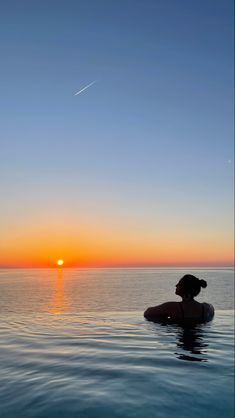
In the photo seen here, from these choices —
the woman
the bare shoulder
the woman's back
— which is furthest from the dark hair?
the bare shoulder

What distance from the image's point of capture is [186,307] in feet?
44.0

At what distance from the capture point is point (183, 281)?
13.1 m

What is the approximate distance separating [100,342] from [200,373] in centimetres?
420

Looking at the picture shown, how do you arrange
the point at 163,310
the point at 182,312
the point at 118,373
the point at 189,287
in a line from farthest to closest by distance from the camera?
the point at 163,310
the point at 182,312
the point at 189,287
the point at 118,373

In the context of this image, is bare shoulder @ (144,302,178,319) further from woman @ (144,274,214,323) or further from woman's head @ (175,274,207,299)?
woman's head @ (175,274,207,299)

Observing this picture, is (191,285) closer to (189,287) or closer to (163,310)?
(189,287)

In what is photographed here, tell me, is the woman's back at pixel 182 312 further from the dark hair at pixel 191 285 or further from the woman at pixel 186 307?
the dark hair at pixel 191 285

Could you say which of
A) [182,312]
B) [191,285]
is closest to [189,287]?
[191,285]

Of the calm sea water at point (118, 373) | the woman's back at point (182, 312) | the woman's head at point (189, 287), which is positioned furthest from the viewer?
the woman's back at point (182, 312)

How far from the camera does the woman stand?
508 inches

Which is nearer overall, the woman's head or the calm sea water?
the calm sea water

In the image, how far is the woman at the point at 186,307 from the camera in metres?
12.9

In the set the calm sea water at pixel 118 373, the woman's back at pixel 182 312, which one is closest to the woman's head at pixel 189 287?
the woman's back at pixel 182 312

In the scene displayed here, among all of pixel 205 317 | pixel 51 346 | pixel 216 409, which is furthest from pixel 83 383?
pixel 205 317
